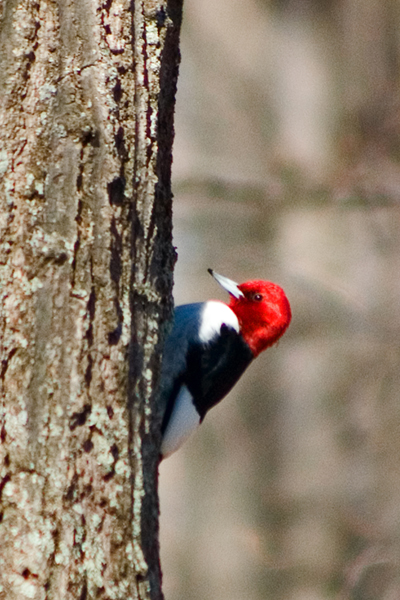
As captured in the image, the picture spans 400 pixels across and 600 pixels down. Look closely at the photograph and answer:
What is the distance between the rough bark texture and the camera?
1911 millimetres

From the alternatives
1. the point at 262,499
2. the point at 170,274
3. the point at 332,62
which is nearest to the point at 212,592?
the point at 262,499

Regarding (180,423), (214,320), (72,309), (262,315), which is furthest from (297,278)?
(72,309)

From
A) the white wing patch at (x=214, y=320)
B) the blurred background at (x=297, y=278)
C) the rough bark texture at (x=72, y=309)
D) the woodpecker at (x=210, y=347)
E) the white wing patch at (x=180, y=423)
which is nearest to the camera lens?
the rough bark texture at (x=72, y=309)

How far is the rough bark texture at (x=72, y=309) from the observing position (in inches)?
75.2

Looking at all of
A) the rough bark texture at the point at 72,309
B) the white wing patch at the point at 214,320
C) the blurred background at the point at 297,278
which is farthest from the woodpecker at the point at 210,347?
the blurred background at the point at 297,278

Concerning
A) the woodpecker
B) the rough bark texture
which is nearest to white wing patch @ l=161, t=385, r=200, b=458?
the woodpecker

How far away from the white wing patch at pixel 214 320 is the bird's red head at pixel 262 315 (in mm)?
60

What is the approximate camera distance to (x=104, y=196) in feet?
6.63

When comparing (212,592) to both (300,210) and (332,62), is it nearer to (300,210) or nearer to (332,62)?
(300,210)

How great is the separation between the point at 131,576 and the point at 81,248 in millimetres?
780

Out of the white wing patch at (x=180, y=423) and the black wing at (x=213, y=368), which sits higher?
the black wing at (x=213, y=368)

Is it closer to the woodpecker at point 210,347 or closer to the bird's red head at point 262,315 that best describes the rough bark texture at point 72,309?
the woodpecker at point 210,347

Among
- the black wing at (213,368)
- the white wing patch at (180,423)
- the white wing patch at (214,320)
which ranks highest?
the white wing patch at (214,320)

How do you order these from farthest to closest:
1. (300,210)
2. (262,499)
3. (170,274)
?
(262,499)
(300,210)
(170,274)
